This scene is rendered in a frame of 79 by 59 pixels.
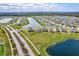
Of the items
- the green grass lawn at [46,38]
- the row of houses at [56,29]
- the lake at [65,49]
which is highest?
the row of houses at [56,29]

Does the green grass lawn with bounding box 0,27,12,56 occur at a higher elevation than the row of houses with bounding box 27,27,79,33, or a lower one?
lower

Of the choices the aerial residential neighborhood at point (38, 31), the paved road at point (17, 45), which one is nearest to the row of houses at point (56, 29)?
the aerial residential neighborhood at point (38, 31)

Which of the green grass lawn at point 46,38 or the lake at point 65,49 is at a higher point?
the green grass lawn at point 46,38

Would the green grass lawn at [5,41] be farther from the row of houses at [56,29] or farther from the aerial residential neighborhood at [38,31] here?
the row of houses at [56,29]

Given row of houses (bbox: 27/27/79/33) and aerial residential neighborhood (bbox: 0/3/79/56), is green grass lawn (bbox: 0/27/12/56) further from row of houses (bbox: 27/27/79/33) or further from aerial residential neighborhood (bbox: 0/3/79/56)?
row of houses (bbox: 27/27/79/33)

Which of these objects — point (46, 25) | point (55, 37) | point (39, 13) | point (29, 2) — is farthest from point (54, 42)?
point (29, 2)

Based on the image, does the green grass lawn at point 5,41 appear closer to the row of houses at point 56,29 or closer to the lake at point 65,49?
the row of houses at point 56,29

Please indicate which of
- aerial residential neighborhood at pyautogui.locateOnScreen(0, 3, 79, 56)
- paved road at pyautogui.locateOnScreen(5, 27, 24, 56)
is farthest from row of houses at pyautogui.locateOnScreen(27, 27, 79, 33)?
paved road at pyautogui.locateOnScreen(5, 27, 24, 56)

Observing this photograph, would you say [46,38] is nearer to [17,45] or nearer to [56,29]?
[56,29]
